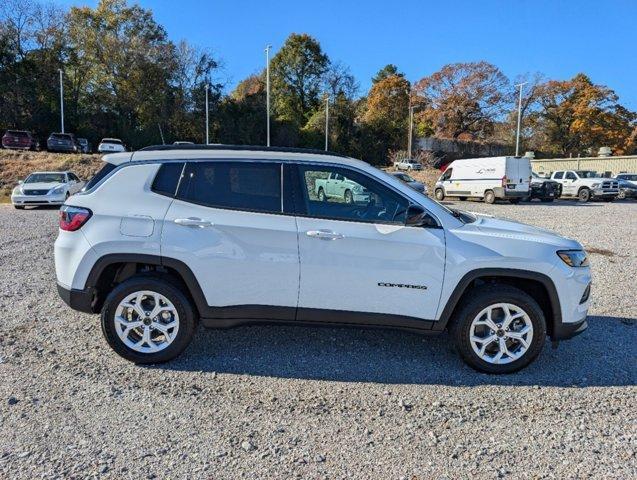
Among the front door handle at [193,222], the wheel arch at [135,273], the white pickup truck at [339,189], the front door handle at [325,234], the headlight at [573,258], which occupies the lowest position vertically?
the wheel arch at [135,273]

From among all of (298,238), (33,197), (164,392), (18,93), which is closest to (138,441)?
(164,392)

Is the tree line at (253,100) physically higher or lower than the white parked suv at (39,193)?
higher

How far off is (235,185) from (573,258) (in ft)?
9.42

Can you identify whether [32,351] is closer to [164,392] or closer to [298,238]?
[164,392]

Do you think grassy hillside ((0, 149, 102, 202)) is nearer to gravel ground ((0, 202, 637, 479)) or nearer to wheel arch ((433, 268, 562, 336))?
gravel ground ((0, 202, 637, 479))

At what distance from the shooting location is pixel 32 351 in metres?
4.32

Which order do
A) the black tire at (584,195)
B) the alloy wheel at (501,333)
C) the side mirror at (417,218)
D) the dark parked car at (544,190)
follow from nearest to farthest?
the side mirror at (417,218) → the alloy wheel at (501,333) → the dark parked car at (544,190) → the black tire at (584,195)

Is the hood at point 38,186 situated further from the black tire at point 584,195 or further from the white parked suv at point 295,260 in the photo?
the black tire at point 584,195

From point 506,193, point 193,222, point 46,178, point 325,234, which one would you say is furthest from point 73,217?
point 506,193

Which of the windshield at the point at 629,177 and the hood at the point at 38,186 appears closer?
the hood at the point at 38,186

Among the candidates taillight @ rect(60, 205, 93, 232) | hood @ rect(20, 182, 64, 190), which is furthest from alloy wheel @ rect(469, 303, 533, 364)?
hood @ rect(20, 182, 64, 190)

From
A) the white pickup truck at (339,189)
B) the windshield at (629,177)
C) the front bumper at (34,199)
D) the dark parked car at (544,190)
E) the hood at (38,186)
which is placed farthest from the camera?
the windshield at (629,177)

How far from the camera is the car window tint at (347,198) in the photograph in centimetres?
402

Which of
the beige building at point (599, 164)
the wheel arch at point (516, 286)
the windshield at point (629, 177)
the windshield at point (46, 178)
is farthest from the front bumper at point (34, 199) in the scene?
the beige building at point (599, 164)
